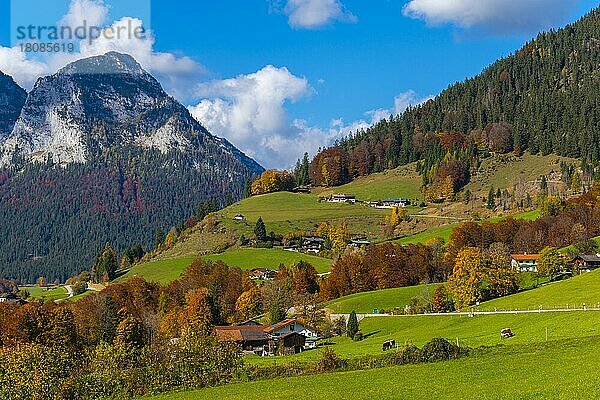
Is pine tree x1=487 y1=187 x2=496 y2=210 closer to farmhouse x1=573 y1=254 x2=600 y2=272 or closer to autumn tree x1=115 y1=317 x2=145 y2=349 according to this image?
farmhouse x1=573 y1=254 x2=600 y2=272

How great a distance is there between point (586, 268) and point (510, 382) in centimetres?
8136

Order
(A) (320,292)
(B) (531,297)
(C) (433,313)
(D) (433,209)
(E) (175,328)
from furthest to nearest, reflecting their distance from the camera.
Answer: (D) (433,209)
(A) (320,292)
(E) (175,328)
(C) (433,313)
(B) (531,297)

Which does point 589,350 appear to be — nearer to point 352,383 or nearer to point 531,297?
point 352,383

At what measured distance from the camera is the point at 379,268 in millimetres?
126500

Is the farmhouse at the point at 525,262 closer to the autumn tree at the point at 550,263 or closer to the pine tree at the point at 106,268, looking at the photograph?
the autumn tree at the point at 550,263

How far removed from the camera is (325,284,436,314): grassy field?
355ft

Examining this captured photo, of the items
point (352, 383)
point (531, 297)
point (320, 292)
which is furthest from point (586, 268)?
point (352, 383)

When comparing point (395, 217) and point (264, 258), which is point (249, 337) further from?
point (395, 217)

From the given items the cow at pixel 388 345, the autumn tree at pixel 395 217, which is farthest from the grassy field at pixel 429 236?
the cow at pixel 388 345

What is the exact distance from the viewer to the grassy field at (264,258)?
152 metres

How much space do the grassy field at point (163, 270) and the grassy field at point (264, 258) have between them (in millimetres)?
6767

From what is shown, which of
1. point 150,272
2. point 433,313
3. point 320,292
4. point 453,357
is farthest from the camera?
point 150,272

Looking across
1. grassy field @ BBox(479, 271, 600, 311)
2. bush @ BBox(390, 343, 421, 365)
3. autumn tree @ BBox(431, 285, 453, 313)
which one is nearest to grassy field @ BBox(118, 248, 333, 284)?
autumn tree @ BBox(431, 285, 453, 313)

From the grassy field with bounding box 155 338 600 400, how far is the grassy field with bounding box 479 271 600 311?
88.0ft
